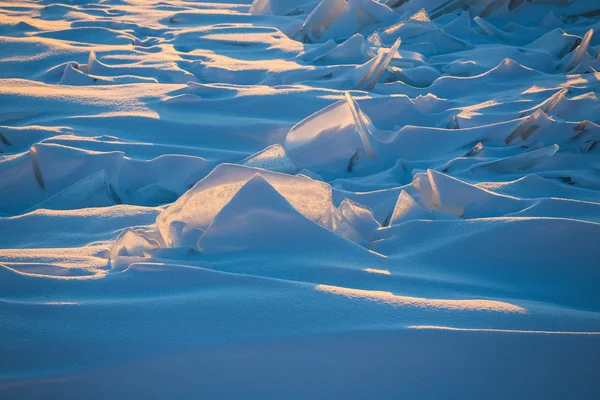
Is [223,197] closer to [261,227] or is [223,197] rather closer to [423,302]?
[261,227]

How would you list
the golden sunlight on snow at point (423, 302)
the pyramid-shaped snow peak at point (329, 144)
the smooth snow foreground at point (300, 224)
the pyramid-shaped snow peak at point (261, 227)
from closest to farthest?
the smooth snow foreground at point (300, 224) < the golden sunlight on snow at point (423, 302) < the pyramid-shaped snow peak at point (261, 227) < the pyramid-shaped snow peak at point (329, 144)

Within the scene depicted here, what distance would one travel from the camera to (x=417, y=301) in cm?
110

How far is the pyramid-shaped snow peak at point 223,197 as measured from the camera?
1365 millimetres

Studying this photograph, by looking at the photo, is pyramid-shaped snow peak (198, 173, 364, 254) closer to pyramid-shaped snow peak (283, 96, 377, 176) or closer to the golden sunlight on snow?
the golden sunlight on snow

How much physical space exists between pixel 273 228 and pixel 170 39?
2714 mm

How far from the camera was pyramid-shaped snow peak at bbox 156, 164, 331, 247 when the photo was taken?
137 centimetres

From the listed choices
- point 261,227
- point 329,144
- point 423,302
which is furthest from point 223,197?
point 329,144

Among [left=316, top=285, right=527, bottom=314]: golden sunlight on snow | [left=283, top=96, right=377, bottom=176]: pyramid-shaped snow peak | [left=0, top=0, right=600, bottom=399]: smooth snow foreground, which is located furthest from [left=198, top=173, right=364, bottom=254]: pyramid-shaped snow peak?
[left=283, top=96, right=377, bottom=176]: pyramid-shaped snow peak

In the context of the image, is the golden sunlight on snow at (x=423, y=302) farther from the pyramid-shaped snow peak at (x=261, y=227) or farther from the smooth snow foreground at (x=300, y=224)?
the pyramid-shaped snow peak at (x=261, y=227)

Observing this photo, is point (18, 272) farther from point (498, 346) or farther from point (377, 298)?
point (498, 346)

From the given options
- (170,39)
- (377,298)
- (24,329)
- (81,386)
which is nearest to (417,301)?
(377,298)

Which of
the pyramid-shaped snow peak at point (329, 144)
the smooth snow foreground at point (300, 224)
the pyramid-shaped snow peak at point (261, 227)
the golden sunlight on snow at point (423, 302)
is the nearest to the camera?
the smooth snow foreground at point (300, 224)

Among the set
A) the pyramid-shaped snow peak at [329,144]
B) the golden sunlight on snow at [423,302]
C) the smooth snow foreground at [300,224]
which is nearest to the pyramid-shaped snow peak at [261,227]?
the smooth snow foreground at [300,224]

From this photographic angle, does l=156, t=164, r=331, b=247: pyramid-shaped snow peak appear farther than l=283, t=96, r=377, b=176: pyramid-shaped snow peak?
No
